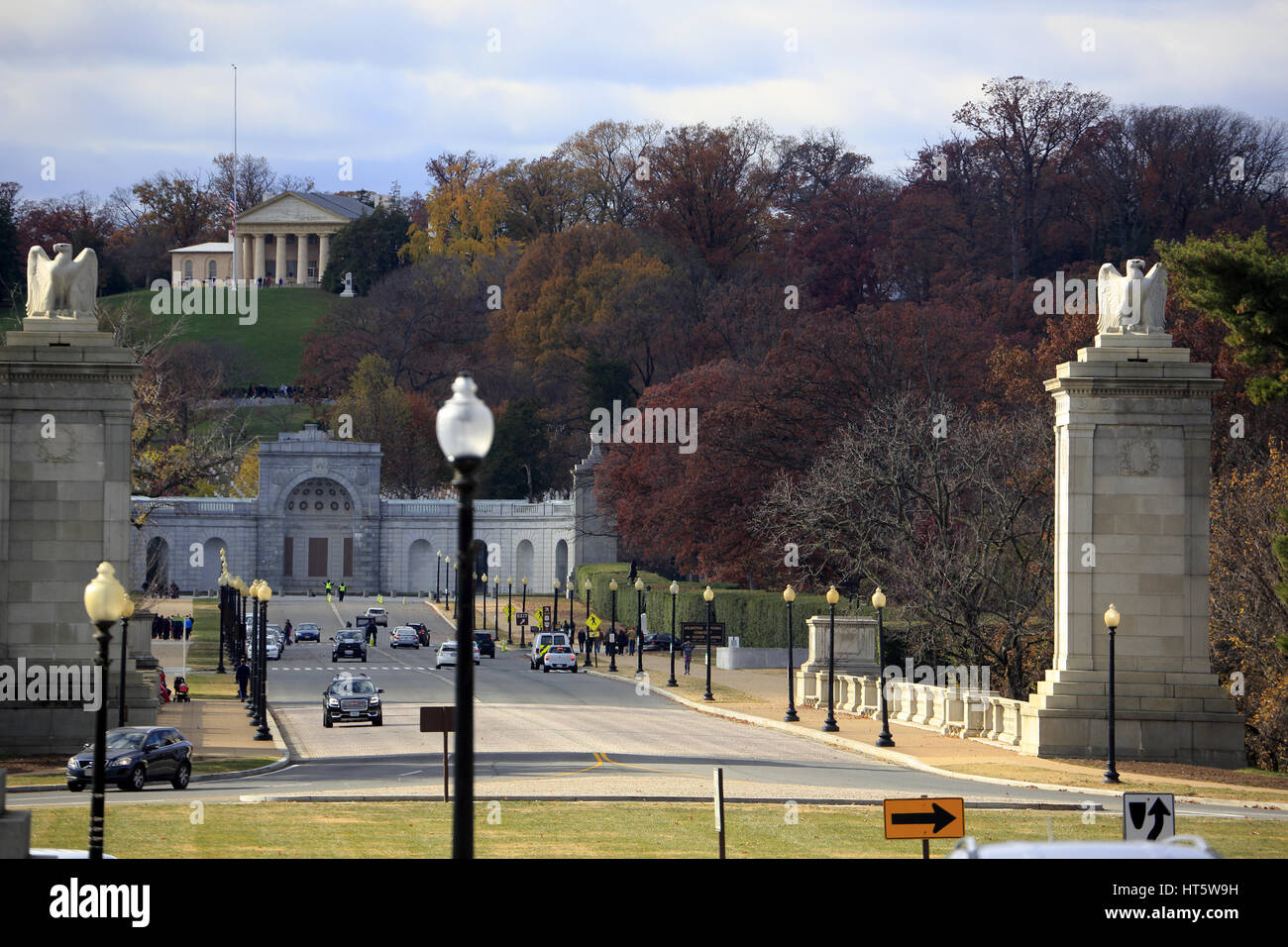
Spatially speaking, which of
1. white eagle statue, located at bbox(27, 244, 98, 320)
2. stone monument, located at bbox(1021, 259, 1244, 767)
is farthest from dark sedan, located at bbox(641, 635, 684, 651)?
white eagle statue, located at bbox(27, 244, 98, 320)

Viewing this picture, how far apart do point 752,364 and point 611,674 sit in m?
31.7

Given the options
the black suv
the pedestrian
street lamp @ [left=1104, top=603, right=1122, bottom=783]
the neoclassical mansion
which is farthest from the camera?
the neoclassical mansion

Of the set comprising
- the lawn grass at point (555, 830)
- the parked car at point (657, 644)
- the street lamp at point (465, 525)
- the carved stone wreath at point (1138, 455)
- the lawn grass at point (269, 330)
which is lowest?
the parked car at point (657, 644)

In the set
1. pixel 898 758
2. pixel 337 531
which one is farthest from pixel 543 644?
pixel 337 531

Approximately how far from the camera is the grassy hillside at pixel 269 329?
155125 mm

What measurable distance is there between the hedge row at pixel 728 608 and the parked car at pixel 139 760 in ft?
113

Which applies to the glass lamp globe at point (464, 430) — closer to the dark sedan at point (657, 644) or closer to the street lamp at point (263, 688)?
the street lamp at point (263, 688)

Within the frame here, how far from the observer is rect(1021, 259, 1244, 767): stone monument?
33469mm

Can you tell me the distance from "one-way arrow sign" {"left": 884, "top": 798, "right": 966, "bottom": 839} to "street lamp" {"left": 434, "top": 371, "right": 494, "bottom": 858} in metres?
5.14

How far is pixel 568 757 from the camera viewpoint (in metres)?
35.1

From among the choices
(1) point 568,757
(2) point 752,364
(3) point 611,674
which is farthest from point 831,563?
(1) point 568,757

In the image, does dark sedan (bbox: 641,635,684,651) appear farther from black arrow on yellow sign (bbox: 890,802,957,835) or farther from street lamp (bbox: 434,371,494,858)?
street lamp (bbox: 434,371,494,858)

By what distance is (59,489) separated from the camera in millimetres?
34344

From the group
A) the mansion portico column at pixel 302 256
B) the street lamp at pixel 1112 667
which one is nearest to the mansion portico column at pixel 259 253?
the mansion portico column at pixel 302 256
